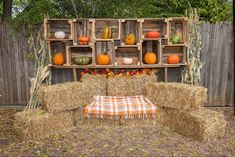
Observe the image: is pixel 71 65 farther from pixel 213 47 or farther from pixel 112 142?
pixel 213 47

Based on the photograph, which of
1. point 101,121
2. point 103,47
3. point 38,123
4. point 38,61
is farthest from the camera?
point 103,47

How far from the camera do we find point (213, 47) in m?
5.84

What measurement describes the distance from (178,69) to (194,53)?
58 cm

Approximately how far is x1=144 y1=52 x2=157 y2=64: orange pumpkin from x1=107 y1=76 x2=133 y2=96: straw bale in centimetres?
59

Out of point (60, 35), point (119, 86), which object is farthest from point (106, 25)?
point (119, 86)

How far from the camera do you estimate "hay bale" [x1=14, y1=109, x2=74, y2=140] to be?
412 centimetres

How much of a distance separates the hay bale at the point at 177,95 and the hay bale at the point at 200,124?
123mm

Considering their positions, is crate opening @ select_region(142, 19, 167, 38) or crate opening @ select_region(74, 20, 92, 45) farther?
crate opening @ select_region(142, 19, 167, 38)

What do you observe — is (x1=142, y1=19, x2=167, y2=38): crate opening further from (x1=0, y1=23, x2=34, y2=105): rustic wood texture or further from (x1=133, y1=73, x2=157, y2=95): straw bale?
(x1=0, y1=23, x2=34, y2=105): rustic wood texture

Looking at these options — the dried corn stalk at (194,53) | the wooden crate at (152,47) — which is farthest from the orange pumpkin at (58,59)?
the dried corn stalk at (194,53)

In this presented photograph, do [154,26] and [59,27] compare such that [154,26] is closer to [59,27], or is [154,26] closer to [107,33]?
[107,33]

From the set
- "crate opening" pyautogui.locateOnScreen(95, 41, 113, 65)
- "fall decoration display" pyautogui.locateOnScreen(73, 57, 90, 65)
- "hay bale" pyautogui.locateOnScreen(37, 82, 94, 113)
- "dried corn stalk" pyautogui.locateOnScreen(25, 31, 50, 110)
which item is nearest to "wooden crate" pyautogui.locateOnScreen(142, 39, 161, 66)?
"crate opening" pyautogui.locateOnScreen(95, 41, 113, 65)

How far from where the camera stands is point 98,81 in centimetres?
520

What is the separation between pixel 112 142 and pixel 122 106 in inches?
30.6
